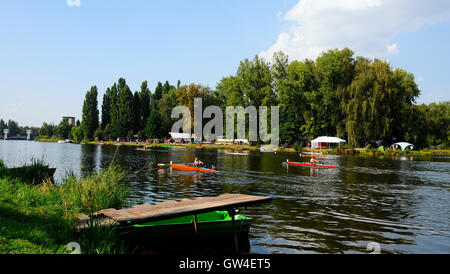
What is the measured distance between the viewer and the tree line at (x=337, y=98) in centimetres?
5759

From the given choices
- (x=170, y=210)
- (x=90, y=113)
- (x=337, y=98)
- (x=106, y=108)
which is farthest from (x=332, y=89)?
(x=90, y=113)

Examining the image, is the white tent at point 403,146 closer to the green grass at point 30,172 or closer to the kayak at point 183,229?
the kayak at point 183,229

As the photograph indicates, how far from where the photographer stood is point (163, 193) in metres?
18.2

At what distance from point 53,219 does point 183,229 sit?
3.17 m

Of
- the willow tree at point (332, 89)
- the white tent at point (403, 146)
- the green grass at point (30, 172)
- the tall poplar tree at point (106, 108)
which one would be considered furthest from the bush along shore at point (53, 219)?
the tall poplar tree at point (106, 108)

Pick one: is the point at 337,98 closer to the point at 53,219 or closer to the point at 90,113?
the point at 53,219

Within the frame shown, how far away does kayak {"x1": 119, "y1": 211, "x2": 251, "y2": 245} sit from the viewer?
7.83 m

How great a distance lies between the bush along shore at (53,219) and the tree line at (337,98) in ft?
178

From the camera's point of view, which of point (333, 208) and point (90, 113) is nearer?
point (333, 208)

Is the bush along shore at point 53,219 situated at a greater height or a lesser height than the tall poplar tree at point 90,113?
lesser

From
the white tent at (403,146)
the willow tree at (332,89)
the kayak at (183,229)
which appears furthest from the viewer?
the willow tree at (332,89)

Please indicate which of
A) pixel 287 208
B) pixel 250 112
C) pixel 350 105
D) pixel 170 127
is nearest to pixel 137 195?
pixel 287 208

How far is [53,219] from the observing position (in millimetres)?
7910

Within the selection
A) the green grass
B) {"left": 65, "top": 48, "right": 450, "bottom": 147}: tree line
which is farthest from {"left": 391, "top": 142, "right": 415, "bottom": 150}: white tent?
the green grass
